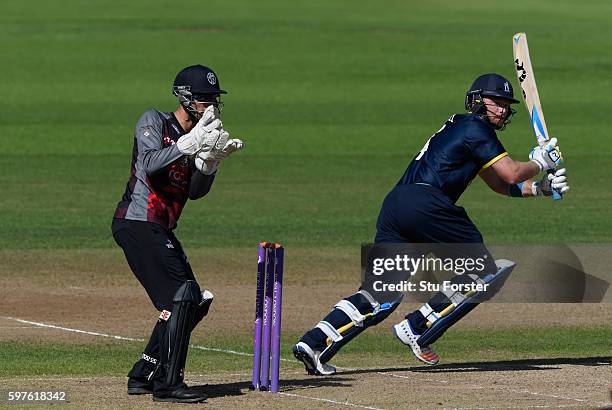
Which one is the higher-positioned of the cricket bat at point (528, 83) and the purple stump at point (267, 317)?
the cricket bat at point (528, 83)

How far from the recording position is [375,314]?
33.9ft

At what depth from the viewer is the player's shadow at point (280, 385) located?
949 centimetres

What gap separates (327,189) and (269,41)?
85.0ft

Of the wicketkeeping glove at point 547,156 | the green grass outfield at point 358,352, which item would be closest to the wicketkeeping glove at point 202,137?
the green grass outfield at point 358,352

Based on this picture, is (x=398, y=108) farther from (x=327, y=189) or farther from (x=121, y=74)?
(x=327, y=189)

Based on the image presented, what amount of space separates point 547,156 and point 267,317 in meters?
2.46

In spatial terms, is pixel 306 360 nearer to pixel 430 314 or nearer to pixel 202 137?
pixel 430 314

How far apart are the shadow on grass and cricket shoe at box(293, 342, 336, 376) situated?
0.69ft

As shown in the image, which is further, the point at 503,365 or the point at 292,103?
the point at 292,103

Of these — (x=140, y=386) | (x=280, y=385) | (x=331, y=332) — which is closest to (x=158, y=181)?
(x=140, y=386)

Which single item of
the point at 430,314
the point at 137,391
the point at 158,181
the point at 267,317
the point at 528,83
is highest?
the point at 528,83

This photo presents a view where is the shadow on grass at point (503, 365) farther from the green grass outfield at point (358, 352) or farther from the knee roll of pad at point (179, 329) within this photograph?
the knee roll of pad at point (179, 329)

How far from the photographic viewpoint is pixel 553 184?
34.4ft

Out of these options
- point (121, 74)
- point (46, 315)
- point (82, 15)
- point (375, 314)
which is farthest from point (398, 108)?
point (375, 314)
